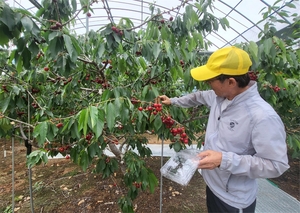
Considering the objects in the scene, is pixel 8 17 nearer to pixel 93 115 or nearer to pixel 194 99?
pixel 93 115

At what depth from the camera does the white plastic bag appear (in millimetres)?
1006

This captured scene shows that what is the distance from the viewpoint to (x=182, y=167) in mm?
1100

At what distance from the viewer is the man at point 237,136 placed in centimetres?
88

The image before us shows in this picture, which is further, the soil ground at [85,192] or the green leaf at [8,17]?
the soil ground at [85,192]

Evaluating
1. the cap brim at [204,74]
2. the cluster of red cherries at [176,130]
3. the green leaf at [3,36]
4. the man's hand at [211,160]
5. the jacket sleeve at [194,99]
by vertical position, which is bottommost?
the man's hand at [211,160]

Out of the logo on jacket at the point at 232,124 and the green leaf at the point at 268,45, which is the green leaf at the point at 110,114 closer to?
the logo on jacket at the point at 232,124

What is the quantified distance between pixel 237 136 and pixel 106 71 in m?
1.43

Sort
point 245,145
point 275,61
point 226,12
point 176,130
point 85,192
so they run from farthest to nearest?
point 226,12 → point 85,192 → point 275,61 → point 176,130 → point 245,145

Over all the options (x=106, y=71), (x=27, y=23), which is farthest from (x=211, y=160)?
(x=106, y=71)

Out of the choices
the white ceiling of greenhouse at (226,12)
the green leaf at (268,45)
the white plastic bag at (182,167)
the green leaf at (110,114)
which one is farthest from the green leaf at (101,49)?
the white ceiling of greenhouse at (226,12)

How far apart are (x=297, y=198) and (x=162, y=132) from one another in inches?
104

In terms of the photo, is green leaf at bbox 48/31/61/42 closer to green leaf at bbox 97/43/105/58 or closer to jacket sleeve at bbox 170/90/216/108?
green leaf at bbox 97/43/105/58

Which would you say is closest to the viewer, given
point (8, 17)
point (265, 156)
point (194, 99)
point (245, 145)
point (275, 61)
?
point (8, 17)

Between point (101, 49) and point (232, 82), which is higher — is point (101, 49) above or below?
above
